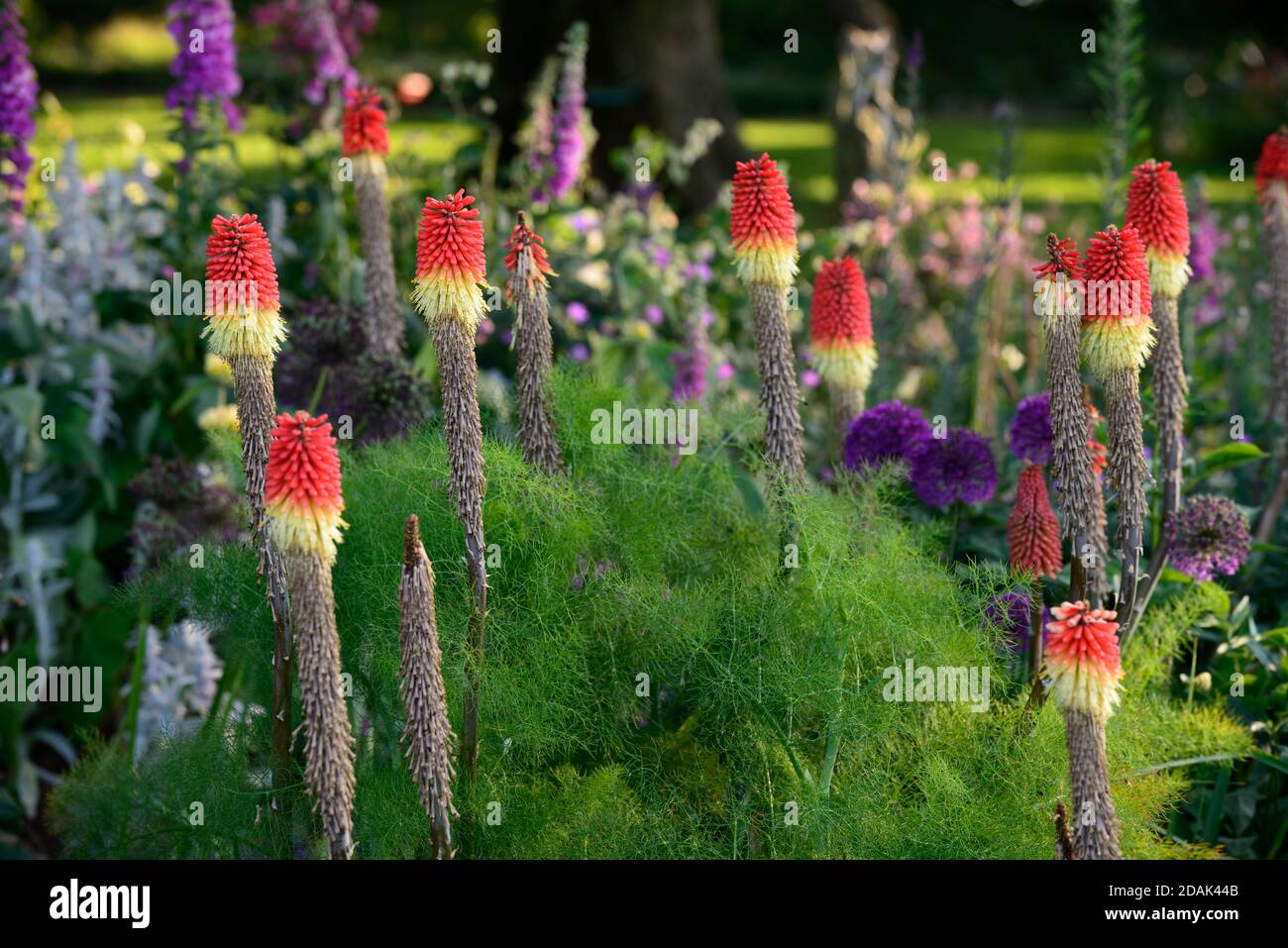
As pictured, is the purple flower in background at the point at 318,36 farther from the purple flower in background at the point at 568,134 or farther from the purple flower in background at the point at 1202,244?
the purple flower in background at the point at 1202,244

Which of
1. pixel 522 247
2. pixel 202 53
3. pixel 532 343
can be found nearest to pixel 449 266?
pixel 522 247

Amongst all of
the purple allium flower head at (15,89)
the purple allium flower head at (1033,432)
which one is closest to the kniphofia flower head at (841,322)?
the purple allium flower head at (1033,432)

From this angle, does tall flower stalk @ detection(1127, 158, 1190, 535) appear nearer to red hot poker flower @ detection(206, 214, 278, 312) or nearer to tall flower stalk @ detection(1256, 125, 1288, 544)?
tall flower stalk @ detection(1256, 125, 1288, 544)

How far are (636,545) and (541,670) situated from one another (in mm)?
382

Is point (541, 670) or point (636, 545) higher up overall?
point (636, 545)

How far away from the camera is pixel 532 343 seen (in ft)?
9.96

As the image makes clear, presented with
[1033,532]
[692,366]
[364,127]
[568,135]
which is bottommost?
[1033,532]

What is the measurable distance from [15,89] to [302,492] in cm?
360

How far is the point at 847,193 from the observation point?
9.02 metres

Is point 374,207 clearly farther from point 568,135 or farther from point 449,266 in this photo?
point 568,135

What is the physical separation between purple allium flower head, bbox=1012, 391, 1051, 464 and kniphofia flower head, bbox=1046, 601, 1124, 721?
4.12ft

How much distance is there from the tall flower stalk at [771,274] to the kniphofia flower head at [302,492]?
107 centimetres
